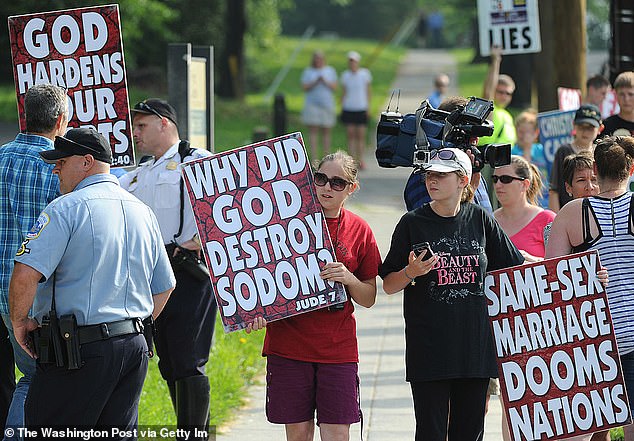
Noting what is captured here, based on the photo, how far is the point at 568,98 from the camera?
1234 centimetres

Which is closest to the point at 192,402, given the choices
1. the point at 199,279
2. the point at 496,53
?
the point at 199,279

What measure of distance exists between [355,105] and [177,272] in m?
14.2

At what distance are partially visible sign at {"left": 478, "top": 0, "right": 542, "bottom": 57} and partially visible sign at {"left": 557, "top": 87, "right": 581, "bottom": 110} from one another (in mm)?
598

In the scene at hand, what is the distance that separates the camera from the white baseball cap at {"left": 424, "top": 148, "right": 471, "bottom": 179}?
5609mm

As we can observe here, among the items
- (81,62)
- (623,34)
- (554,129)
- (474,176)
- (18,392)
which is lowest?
(18,392)

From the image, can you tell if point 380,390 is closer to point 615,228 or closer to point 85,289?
point 615,228

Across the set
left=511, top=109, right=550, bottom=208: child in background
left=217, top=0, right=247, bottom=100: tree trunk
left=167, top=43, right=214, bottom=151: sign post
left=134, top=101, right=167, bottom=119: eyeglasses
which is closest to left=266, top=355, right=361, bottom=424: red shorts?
left=134, top=101, right=167, bottom=119: eyeglasses

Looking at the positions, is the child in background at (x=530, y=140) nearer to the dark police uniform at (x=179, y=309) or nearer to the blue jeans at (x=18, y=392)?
the dark police uniform at (x=179, y=309)

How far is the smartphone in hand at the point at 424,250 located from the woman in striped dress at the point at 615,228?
2.63 feet

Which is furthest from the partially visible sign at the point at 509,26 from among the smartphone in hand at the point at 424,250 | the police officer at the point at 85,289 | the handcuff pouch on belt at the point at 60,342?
the handcuff pouch on belt at the point at 60,342

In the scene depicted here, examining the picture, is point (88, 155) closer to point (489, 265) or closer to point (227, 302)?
point (227, 302)

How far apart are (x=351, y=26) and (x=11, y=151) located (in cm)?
5834

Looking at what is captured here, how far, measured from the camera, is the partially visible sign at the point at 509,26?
A: 11.9 meters

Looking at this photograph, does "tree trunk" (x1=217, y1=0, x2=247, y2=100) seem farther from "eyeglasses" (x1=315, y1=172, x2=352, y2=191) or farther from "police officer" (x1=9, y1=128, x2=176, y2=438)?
"police officer" (x1=9, y1=128, x2=176, y2=438)
